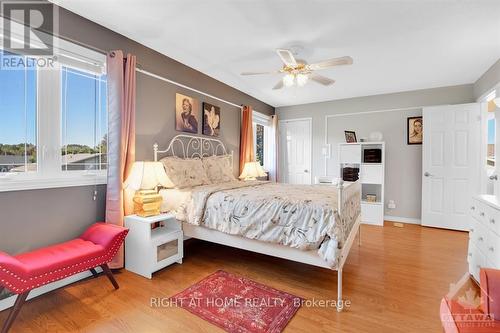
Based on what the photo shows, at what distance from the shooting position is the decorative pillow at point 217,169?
12.0 ft

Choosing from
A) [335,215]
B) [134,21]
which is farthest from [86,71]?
[335,215]

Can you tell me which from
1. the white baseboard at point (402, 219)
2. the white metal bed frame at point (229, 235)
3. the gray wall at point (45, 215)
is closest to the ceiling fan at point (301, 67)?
the white metal bed frame at point (229, 235)

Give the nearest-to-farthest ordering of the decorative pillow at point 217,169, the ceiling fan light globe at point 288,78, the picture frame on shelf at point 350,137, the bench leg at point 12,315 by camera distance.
Result: the bench leg at point 12,315
the ceiling fan light globe at point 288,78
the decorative pillow at point 217,169
the picture frame on shelf at point 350,137

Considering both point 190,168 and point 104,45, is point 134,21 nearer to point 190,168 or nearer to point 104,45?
point 104,45

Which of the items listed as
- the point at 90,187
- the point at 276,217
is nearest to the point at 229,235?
the point at 276,217

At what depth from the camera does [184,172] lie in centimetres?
319

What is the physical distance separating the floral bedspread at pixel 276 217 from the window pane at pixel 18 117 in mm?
1486

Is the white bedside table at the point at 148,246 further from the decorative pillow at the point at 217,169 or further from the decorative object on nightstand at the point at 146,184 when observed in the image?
→ the decorative pillow at the point at 217,169

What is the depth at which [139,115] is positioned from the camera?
2.99 metres

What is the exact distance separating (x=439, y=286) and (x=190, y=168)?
303cm

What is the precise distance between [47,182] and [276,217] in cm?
210

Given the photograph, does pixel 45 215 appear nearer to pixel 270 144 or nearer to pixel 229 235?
pixel 229 235

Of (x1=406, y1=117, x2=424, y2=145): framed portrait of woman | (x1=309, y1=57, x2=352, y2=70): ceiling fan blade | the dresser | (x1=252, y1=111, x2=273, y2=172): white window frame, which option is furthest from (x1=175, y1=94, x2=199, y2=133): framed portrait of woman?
(x1=406, y1=117, x2=424, y2=145): framed portrait of woman

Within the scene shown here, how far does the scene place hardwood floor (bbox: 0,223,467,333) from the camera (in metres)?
1.82
